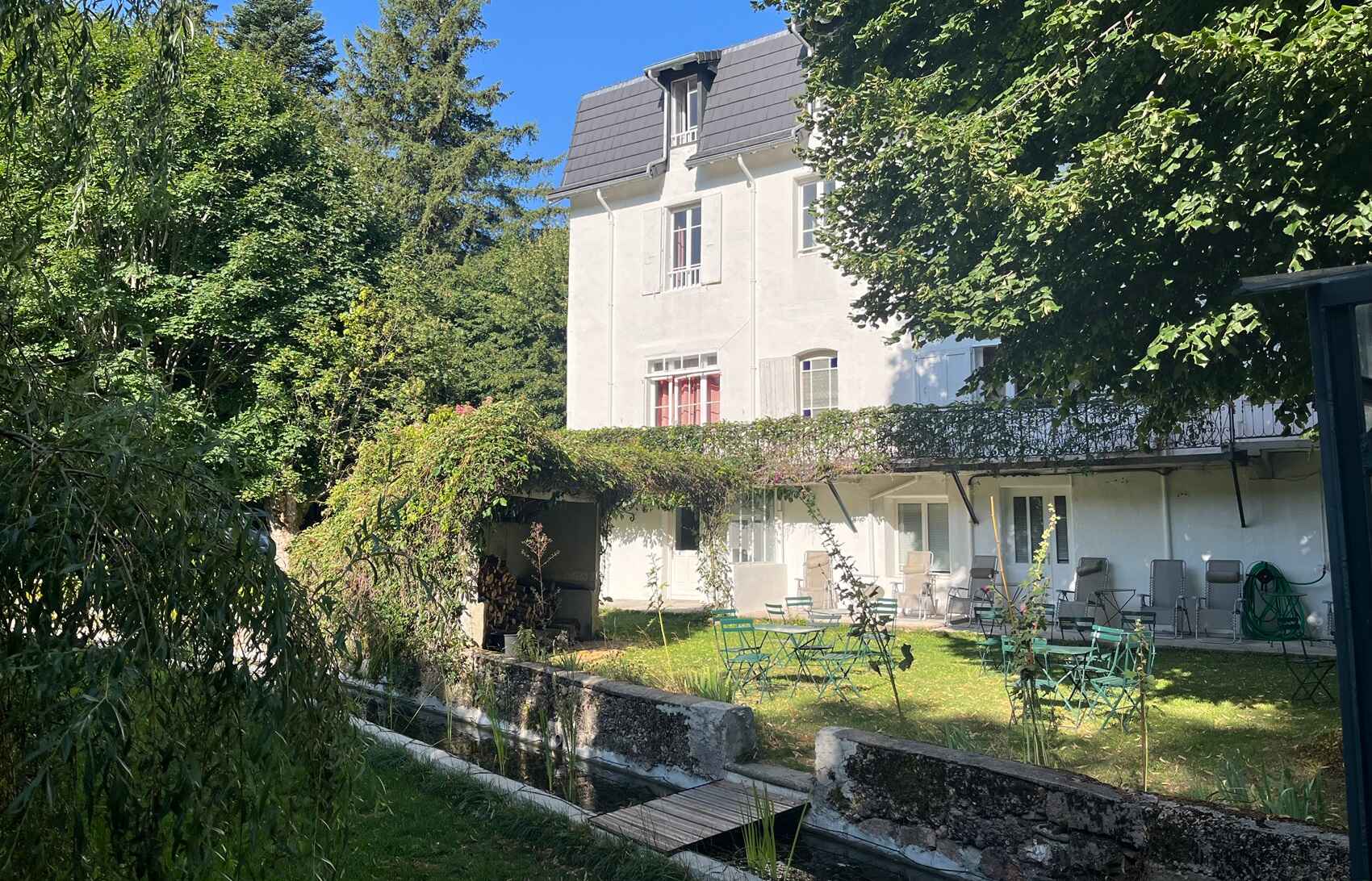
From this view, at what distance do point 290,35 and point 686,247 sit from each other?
62.3ft

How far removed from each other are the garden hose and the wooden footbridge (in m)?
10.7

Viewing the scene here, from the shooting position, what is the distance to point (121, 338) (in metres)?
4.70

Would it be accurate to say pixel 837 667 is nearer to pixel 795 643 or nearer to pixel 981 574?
pixel 795 643

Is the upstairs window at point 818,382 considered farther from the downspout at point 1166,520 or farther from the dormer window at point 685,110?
the downspout at point 1166,520

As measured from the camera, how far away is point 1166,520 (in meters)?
15.7

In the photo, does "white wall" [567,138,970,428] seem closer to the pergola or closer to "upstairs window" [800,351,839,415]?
"upstairs window" [800,351,839,415]

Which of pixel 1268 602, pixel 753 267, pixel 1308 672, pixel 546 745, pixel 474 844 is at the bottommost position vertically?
pixel 474 844

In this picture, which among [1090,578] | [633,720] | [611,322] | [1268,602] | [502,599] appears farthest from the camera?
[611,322]

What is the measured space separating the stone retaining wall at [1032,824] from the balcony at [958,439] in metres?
7.10

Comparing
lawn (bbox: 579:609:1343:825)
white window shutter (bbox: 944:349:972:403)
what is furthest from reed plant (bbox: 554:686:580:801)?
white window shutter (bbox: 944:349:972:403)

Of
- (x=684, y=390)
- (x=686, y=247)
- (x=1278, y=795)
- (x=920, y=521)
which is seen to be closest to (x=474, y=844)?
(x=1278, y=795)

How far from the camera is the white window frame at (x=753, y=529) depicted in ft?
65.2

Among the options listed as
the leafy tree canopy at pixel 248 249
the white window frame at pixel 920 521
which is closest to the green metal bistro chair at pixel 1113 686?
the white window frame at pixel 920 521

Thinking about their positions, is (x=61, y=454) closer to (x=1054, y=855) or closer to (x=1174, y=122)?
(x=1054, y=855)
